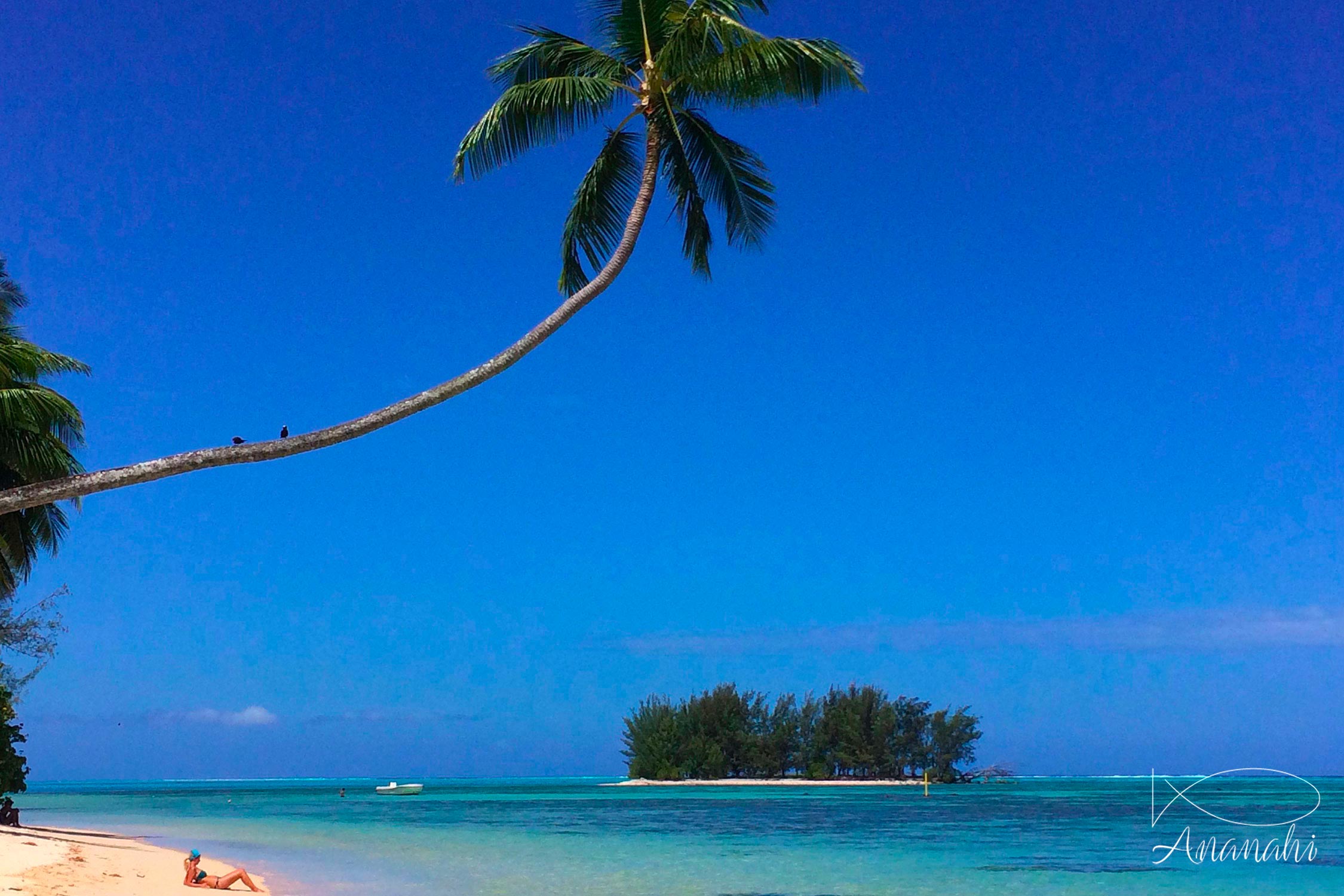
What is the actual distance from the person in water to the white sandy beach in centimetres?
17

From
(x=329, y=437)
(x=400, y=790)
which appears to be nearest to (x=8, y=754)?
(x=329, y=437)

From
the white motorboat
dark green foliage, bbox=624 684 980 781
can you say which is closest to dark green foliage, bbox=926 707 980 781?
dark green foliage, bbox=624 684 980 781

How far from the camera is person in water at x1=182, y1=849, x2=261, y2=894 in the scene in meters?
17.2

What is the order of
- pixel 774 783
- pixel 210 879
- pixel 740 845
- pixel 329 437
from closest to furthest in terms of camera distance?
pixel 329 437
pixel 210 879
pixel 740 845
pixel 774 783

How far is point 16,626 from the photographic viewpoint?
2661cm

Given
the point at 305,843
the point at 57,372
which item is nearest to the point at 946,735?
the point at 305,843

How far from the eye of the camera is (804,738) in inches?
3452

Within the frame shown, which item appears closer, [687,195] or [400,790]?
[687,195]

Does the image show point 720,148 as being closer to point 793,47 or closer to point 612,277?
point 793,47

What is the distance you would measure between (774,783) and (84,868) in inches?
2929

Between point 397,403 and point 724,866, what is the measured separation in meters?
15.9

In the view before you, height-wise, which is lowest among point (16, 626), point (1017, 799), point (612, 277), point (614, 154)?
point (1017, 799)

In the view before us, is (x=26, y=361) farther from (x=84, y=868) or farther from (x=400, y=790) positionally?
(x=400, y=790)

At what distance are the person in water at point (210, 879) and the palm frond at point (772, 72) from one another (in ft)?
45.1
